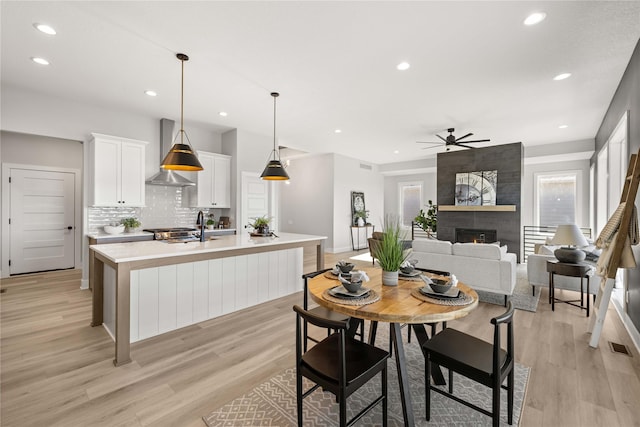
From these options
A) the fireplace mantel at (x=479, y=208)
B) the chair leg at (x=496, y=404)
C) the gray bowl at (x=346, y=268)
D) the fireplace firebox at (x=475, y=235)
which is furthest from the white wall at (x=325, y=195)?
the chair leg at (x=496, y=404)

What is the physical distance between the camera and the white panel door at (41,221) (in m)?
5.30

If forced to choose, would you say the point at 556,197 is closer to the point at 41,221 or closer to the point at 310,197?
the point at 310,197

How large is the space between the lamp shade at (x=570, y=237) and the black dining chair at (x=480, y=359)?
256 centimetres

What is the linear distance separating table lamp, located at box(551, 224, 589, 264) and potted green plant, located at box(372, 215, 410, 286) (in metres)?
2.71

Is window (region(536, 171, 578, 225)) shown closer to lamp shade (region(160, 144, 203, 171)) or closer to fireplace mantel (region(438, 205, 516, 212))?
fireplace mantel (region(438, 205, 516, 212))

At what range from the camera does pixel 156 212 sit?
17.5 ft

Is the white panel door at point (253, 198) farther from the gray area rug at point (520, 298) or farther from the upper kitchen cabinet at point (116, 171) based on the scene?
the gray area rug at point (520, 298)

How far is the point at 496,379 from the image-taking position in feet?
4.76

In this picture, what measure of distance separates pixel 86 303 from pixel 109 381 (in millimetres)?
2268

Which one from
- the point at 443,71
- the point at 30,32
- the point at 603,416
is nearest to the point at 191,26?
the point at 30,32

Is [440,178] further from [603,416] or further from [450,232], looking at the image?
[603,416]

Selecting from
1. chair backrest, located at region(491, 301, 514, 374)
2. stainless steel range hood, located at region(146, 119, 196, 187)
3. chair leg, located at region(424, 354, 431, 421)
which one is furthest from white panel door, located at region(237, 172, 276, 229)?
chair backrest, located at region(491, 301, 514, 374)

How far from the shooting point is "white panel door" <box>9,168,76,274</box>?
5305 millimetres

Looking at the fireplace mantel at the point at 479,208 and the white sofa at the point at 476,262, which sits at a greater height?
the fireplace mantel at the point at 479,208
